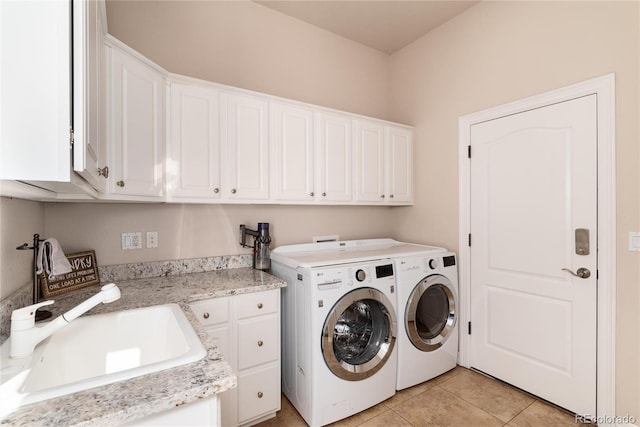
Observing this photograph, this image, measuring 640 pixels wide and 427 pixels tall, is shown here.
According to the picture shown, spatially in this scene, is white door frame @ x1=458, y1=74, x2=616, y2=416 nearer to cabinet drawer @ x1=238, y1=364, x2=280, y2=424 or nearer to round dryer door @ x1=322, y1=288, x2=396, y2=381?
round dryer door @ x1=322, y1=288, x2=396, y2=381

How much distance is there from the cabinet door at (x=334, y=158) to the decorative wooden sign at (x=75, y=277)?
5.08ft

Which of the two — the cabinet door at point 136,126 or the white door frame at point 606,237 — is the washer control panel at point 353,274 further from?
the white door frame at point 606,237

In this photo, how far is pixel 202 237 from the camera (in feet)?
7.41

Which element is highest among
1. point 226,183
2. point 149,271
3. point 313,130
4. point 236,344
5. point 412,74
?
point 412,74

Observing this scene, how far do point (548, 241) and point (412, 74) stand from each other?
6.51 feet

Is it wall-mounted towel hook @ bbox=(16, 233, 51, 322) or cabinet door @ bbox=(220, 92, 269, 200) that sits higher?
cabinet door @ bbox=(220, 92, 269, 200)

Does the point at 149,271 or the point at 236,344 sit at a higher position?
the point at 149,271

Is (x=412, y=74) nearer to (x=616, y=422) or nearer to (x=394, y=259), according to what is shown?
(x=394, y=259)

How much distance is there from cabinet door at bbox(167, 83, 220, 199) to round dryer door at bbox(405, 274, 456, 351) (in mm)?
1616

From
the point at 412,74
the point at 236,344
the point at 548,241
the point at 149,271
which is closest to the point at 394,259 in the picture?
the point at 548,241

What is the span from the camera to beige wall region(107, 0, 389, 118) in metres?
2.10

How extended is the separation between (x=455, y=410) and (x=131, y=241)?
7.91 feet

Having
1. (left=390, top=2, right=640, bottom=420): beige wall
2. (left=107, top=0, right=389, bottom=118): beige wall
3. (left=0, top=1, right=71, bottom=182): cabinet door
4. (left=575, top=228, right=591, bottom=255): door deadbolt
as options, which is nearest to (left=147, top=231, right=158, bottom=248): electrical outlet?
(left=107, top=0, right=389, bottom=118): beige wall

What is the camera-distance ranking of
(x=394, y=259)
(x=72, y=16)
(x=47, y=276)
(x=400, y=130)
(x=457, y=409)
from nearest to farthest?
1. (x=72, y=16)
2. (x=47, y=276)
3. (x=457, y=409)
4. (x=394, y=259)
5. (x=400, y=130)
